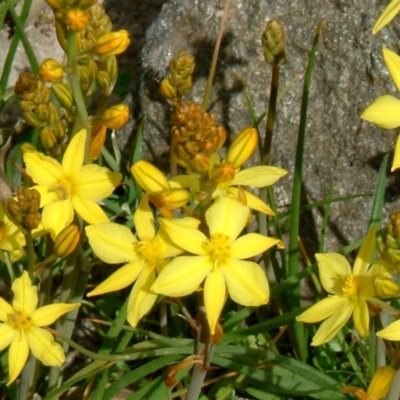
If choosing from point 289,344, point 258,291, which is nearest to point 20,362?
point 258,291

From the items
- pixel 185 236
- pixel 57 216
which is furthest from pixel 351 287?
pixel 57 216

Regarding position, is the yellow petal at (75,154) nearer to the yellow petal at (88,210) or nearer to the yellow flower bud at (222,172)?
the yellow petal at (88,210)

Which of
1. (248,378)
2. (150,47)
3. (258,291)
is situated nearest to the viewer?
(258,291)

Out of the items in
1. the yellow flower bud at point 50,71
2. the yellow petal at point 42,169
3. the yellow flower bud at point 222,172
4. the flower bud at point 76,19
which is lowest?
the yellow petal at point 42,169

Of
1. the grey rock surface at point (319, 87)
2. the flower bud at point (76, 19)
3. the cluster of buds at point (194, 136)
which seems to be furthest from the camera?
the grey rock surface at point (319, 87)

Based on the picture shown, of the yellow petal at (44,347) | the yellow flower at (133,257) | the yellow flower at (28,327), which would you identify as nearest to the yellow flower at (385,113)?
the yellow flower at (133,257)

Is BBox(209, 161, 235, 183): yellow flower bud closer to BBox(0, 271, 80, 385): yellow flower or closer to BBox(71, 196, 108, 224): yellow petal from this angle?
BBox(71, 196, 108, 224): yellow petal

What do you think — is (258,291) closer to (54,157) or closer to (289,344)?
(54,157)

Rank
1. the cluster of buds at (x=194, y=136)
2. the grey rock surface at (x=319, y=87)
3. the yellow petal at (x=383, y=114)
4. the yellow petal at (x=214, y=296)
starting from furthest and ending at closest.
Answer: the grey rock surface at (x=319, y=87) < the yellow petal at (x=383, y=114) < the yellow petal at (x=214, y=296) < the cluster of buds at (x=194, y=136)
